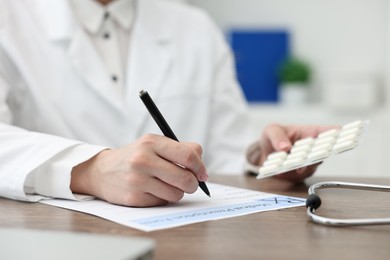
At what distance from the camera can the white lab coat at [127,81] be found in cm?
135

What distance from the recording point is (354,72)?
288 cm

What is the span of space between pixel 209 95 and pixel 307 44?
1.60m

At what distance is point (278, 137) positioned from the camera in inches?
42.9

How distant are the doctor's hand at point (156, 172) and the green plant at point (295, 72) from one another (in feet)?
7.13

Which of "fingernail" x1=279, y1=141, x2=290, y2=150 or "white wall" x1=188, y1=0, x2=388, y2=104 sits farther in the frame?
"white wall" x1=188, y1=0, x2=388, y2=104

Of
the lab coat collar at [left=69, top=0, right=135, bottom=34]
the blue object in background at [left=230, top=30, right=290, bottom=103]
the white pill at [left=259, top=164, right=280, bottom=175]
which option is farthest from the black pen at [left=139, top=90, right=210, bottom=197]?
the blue object in background at [left=230, top=30, right=290, bottom=103]

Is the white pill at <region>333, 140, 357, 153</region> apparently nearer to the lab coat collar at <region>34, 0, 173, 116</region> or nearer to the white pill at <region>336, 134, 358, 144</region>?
the white pill at <region>336, 134, 358, 144</region>

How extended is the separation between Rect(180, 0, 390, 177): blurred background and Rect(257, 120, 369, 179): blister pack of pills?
1.82m

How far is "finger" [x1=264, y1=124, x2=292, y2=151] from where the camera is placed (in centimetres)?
105

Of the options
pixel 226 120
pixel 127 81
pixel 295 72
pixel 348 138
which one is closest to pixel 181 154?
pixel 348 138

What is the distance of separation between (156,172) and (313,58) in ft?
7.86

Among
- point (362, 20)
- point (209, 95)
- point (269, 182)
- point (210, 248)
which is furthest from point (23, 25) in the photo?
point (362, 20)

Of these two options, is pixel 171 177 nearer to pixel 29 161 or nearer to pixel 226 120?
pixel 29 161

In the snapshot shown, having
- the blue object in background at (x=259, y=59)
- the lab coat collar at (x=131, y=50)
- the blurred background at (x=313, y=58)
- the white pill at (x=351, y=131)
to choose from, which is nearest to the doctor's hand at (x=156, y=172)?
the white pill at (x=351, y=131)
